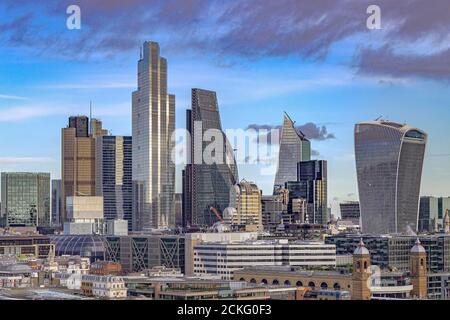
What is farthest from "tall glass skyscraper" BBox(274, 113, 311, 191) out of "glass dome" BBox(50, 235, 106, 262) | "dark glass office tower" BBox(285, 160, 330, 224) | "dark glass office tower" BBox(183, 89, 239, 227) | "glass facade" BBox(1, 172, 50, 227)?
"glass facade" BBox(1, 172, 50, 227)

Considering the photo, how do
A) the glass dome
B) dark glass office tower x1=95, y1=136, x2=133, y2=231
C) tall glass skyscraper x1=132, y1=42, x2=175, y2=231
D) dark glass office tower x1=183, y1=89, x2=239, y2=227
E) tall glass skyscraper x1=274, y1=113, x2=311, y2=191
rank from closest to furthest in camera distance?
tall glass skyscraper x1=274, y1=113, x2=311, y2=191, the glass dome, dark glass office tower x1=183, y1=89, x2=239, y2=227, tall glass skyscraper x1=132, y1=42, x2=175, y2=231, dark glass office tower x1=95, y1=136, x2=133, y2=231

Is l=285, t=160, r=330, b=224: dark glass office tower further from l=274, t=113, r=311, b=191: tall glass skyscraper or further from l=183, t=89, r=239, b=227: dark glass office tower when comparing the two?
l=183, t=89, r=239, b=227: dark glass office tower

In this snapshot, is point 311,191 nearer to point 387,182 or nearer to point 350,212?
point 350,212

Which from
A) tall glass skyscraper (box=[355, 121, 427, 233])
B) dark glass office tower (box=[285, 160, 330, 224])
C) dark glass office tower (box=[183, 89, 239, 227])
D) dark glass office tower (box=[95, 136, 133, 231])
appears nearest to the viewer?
tall glass skyscraper (box=[355, 121, 427, 233])

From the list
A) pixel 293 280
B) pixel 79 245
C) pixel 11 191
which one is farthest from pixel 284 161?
pixel 293 280

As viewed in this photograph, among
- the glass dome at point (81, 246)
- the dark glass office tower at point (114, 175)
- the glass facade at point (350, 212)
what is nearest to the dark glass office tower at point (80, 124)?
the dark glass office tower at point (114, 175)

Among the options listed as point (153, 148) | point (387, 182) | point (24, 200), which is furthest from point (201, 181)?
point (387, 182)
